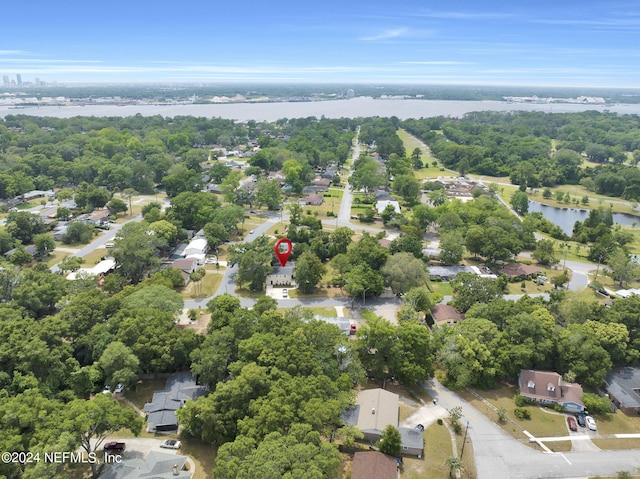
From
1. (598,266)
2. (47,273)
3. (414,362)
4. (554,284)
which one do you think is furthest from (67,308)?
(598,266)

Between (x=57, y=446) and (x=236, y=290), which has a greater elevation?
(x=57, y=446)

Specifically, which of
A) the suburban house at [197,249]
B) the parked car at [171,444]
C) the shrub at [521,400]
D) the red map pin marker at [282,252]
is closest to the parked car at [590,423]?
the shrub at [521,400]

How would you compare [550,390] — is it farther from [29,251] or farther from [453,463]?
[29,251]

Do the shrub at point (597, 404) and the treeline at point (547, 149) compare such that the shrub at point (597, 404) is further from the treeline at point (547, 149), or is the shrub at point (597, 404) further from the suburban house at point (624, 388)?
the treeline at point (547, 149)

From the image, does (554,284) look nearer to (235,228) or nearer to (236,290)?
(236,290)

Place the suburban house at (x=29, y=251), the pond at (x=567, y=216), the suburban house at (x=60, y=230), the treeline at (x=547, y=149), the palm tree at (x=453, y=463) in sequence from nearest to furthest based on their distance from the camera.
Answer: the palm tree at (x=453, y=463) < the suburban house at (x=29, y=251) < the suburban house at (x=60, y=230) < the pond at (x=567, y=216) < the treeline at (x=547, y=149)
